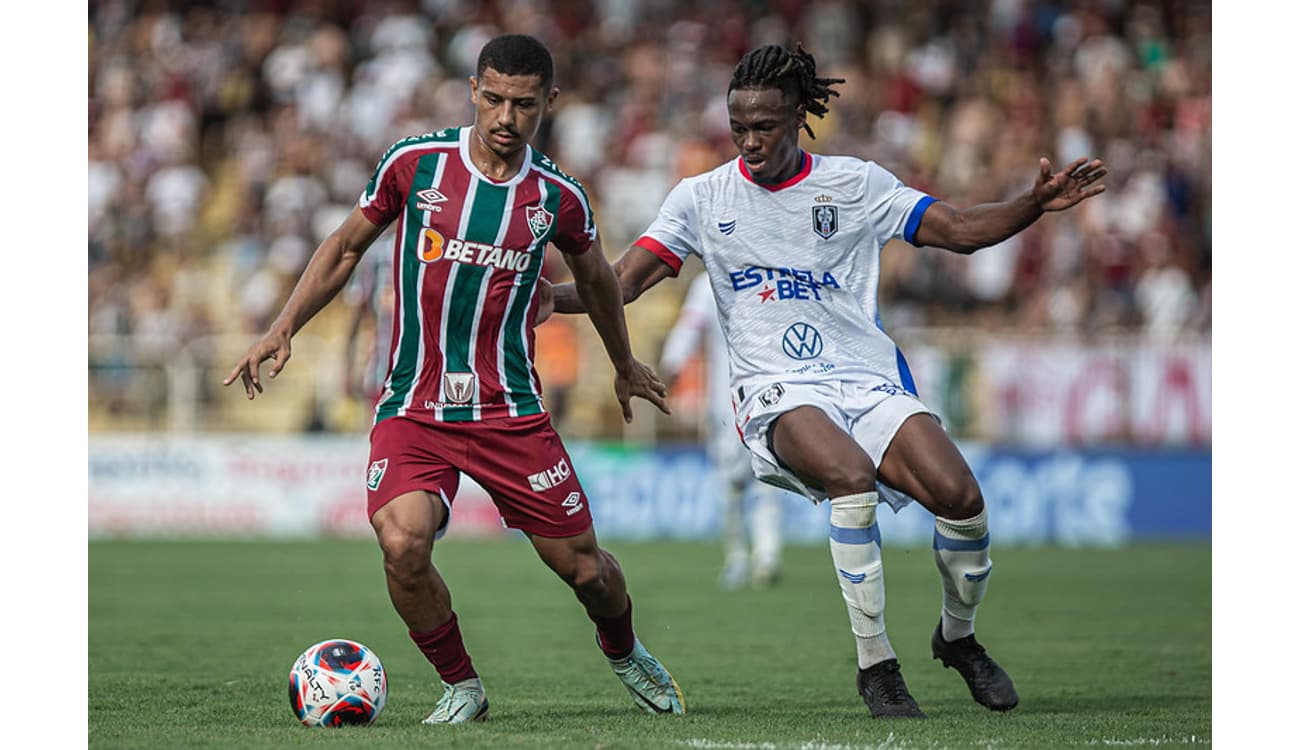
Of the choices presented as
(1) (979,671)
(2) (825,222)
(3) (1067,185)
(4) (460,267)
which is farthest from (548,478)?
(3) (1067,185)

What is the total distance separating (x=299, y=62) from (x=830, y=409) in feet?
60.3

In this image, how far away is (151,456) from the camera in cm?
1969

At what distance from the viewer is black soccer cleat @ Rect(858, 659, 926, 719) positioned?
6.97 meters

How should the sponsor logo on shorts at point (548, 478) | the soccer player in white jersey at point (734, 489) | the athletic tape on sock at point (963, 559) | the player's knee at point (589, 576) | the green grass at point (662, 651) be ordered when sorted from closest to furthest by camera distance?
the green grass at point (662, 651) < the sponsor logo on shorts at point (548, 478) < the player's knee at point (589, 576) < the athletic tape on sock at point (963, 559) < the soccer player in white jersey at point (734, 489)

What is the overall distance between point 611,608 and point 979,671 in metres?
1.61

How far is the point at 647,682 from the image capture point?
7.20 m

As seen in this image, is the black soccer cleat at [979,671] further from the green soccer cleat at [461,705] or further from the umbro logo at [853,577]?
the green soccer cleat at [461,705]

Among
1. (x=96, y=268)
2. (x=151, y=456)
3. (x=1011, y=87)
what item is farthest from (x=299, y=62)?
(x=1011, y=87)

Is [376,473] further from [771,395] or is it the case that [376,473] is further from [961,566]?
[961,566]

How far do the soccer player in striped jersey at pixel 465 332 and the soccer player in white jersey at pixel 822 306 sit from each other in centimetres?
64

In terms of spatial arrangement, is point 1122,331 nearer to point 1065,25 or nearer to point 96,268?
point 1065,25

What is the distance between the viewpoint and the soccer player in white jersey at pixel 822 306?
7238mm

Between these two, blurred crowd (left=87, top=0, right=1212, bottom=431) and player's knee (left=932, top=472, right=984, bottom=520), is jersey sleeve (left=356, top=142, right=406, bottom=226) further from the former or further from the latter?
blurred crowd (left=87, top=0, right=1212, bottom=431)

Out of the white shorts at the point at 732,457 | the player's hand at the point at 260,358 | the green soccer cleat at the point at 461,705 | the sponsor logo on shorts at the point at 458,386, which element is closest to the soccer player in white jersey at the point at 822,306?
the sponsor logo on shorts at the point at 458,386
